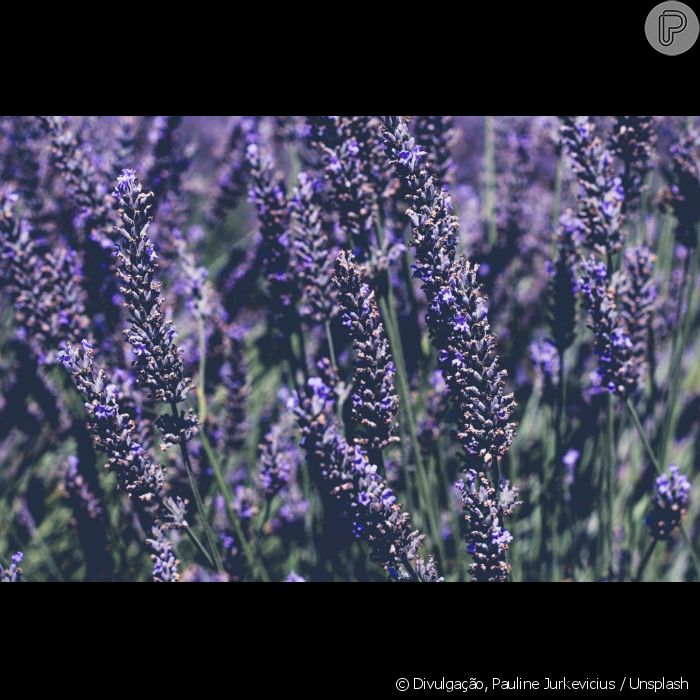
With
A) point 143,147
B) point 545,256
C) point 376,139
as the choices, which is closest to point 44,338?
point 376,139

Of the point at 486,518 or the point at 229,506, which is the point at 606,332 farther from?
the point at 229,506

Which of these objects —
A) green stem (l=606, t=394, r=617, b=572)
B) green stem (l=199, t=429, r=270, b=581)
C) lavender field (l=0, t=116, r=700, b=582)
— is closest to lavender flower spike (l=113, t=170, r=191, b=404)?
lavender field (l=0, t=116, r=700, b=582)

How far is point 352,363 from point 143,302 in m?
0.51

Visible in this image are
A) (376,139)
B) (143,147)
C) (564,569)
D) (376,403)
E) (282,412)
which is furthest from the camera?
(143,147)

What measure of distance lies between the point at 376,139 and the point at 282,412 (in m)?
0.80

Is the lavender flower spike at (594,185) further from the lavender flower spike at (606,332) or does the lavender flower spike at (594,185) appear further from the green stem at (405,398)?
the green stem at (405,398)

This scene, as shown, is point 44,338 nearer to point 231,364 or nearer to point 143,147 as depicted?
point 231,364

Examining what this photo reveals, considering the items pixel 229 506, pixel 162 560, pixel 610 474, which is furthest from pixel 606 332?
pixel 162 560

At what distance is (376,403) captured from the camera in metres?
1.13

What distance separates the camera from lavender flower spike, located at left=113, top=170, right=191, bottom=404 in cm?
103

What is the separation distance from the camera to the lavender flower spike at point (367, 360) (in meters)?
1.07
